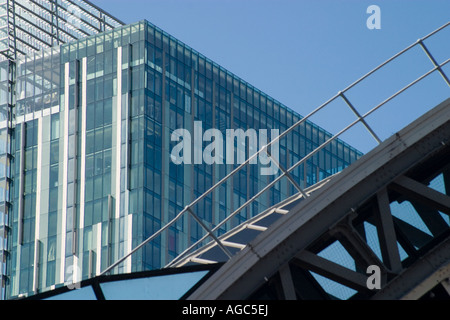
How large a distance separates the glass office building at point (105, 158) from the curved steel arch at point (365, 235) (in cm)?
5502

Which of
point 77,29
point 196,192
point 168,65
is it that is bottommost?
point 196,192

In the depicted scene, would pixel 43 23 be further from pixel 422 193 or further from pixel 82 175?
pixel 422 193

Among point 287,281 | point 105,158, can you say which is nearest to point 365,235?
point 287,281

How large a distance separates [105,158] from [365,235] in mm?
Result: 59759

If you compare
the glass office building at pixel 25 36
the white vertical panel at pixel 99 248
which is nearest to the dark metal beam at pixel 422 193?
the white vertical panel at pixel 99 248

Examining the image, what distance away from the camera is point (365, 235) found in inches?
602

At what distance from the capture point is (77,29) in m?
81.4

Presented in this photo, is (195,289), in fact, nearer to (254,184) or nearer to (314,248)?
(314,248)

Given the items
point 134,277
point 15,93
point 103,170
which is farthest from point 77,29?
point 134,277

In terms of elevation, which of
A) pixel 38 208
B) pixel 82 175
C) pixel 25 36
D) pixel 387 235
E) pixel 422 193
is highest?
pixel 25 36
